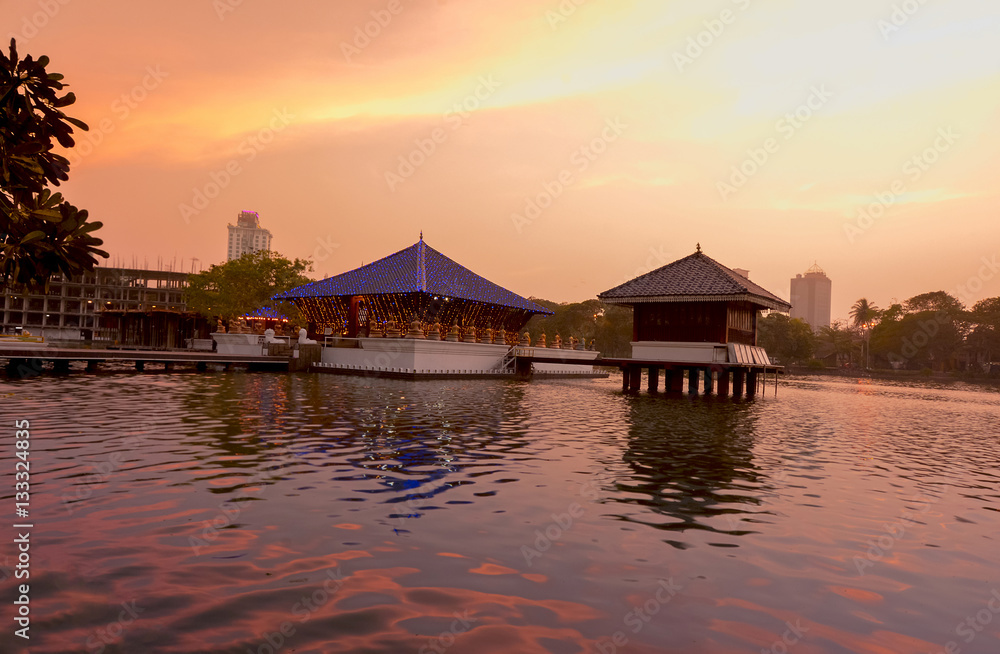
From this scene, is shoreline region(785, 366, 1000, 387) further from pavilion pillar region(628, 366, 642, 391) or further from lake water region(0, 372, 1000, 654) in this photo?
lake water region(0, 372, 1000, 654)

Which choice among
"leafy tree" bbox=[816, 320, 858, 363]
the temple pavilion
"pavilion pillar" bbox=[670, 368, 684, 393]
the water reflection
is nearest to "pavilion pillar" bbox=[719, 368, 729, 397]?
"pavilion pillar" bbox=[670, 368, 684, 393]

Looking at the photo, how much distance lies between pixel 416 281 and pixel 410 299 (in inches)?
51.9

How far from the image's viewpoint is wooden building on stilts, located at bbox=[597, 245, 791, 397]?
32.0 m

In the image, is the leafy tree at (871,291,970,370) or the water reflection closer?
the water reflection

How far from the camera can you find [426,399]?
23484 millimetres

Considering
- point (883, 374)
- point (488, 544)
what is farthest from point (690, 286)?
point (883, 374)

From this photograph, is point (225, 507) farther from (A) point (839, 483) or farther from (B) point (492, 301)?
(B) point (492, 301)

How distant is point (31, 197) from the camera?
12.9ft

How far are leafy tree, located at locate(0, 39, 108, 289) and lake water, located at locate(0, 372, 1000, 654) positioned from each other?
2442 mm

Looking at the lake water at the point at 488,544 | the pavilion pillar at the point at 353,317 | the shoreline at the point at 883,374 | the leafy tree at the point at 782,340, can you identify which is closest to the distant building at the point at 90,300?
the pavilion pillar at the point at 353,317

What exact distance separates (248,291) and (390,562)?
180 ft

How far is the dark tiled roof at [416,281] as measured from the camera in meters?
43.8

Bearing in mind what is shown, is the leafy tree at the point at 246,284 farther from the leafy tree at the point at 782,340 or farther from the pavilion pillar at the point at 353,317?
the leafy tree at the point at 782,340

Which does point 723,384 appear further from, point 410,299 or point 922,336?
point 922,336
